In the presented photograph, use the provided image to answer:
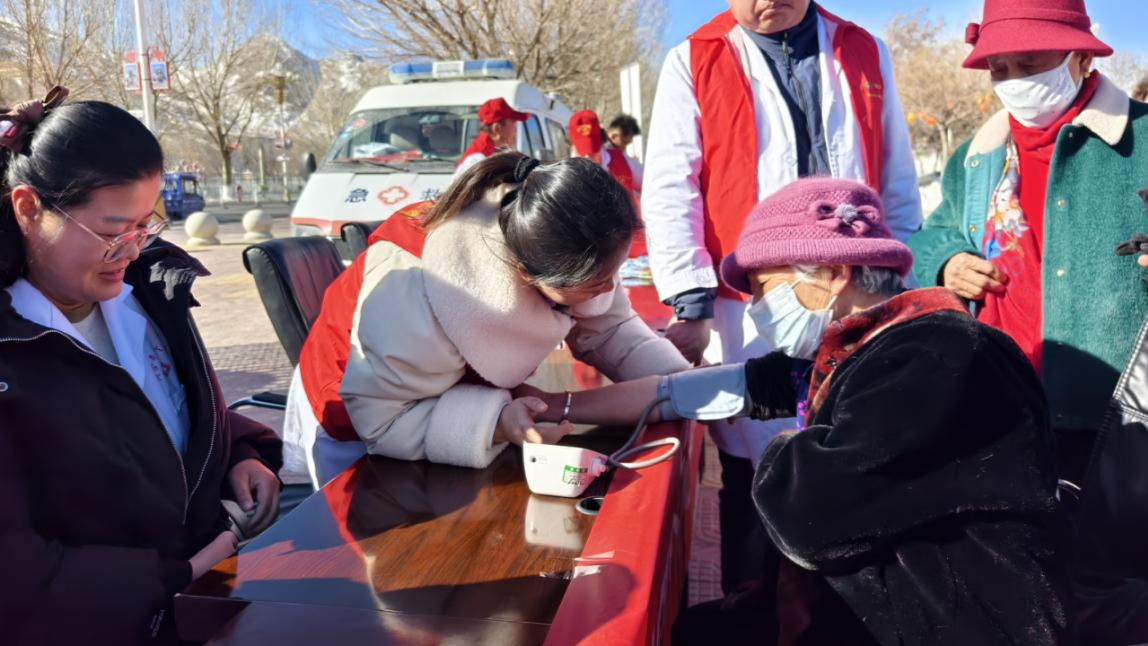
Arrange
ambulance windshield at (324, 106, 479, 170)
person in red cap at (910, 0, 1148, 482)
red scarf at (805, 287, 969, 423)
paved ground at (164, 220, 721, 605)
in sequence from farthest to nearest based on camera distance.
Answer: ambulance windshield at (324, 106, 479, 170), paved ground at (164, 220, 721, 605), person in red cap at (910, 0, 1148, 482), red scarf at (805, 287, 969, 423)

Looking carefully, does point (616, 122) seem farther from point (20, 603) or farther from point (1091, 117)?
point (20, 603)

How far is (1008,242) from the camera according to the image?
2.13 m

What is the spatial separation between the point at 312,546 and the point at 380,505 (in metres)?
0.19

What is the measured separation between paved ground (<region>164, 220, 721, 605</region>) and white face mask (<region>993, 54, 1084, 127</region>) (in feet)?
5.54

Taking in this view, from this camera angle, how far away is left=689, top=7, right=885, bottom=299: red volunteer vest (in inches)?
86.9

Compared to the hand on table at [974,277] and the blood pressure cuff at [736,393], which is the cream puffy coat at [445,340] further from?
the hand on table at [974,277]

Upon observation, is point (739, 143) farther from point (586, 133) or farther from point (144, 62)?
point (144, 62)

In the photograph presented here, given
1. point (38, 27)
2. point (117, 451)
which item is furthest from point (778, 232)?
point (38, 27)

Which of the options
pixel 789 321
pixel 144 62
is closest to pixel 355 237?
pixel 789 321

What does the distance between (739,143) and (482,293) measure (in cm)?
95

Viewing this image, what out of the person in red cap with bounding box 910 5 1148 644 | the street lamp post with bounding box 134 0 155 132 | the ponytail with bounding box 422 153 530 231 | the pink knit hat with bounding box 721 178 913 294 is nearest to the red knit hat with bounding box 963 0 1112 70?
the person in red cap with bounding box 910 5 1148 644

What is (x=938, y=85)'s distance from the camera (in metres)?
37.6

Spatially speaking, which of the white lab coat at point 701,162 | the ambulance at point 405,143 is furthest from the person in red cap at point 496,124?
the white lab coat at point 701,162

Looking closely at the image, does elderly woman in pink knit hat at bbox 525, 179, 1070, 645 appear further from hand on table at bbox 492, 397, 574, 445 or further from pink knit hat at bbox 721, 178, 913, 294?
hand on table at bbox 492, 397, 574, 445
